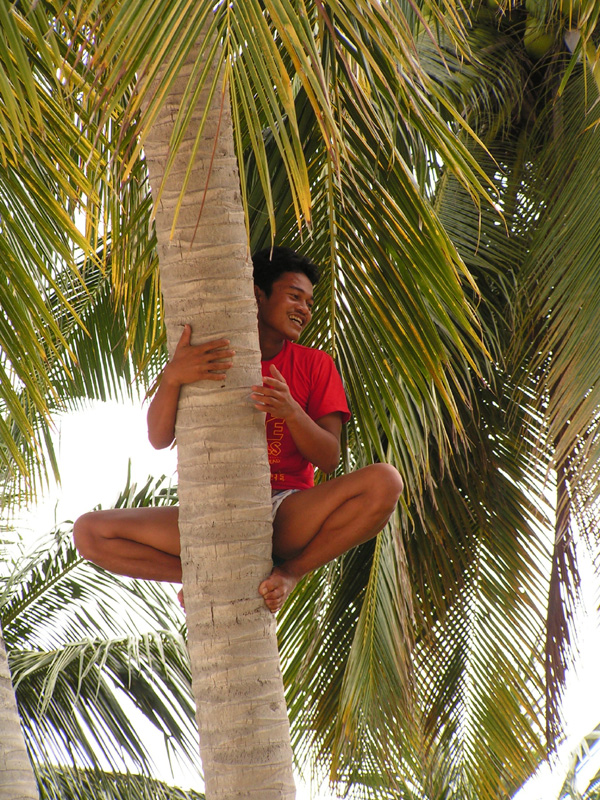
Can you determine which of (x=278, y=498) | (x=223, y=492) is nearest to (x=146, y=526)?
(x=278, y=498)

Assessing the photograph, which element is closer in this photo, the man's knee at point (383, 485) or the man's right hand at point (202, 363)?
the man's right hand at point (202, 363)

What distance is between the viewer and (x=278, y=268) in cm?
331

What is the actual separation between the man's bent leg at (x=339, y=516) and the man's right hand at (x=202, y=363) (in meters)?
0.56

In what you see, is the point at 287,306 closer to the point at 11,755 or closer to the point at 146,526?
the point at 146,526

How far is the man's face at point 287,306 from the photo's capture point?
3232mm

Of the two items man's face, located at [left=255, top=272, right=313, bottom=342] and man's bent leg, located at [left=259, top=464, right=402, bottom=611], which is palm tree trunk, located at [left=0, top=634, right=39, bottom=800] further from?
man's face, located at [left=255, top=272, right=313, bottom=342]

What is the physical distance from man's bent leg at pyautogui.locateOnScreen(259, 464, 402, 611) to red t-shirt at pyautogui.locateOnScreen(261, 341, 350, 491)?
0.29m

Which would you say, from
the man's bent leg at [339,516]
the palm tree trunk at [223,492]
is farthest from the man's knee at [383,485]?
the palm tree trunk at [223,492]

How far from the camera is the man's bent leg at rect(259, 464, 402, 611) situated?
2.71 metres

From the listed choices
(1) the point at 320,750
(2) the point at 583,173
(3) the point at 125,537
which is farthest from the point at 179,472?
(1) the point at 320,750

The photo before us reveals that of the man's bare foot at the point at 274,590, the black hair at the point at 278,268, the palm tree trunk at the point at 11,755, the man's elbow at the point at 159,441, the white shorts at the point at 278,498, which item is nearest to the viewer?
the man's bare foot at the point at 274,590

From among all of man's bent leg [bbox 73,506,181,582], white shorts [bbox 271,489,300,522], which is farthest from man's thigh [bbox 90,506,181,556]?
white shorts [bbox 271,489,300,522]

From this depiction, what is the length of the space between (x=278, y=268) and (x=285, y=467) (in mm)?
729

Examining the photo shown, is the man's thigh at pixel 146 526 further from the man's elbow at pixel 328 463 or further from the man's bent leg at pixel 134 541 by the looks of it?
the man's elbow at pixel 328 463
